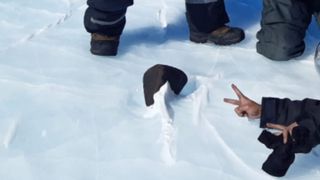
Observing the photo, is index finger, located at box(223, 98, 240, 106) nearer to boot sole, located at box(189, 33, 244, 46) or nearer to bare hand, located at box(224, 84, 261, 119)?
bare hand, located at box(224, 84, 261, 119)

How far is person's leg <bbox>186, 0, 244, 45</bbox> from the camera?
1671 millimetres

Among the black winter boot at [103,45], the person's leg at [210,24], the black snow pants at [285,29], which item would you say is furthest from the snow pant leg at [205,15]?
the black winter boot at [103,45]

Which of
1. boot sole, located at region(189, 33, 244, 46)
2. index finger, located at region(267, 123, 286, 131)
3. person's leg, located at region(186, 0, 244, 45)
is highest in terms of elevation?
index finger, located at region(267, 123, 286, 131)

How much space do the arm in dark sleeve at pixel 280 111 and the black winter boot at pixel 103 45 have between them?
49 cm

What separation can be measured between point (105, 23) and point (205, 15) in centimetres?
28

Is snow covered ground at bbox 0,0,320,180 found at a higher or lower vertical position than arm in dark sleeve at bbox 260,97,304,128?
lower

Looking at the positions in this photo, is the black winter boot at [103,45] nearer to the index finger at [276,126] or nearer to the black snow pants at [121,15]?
the black snow pants at [121,15]

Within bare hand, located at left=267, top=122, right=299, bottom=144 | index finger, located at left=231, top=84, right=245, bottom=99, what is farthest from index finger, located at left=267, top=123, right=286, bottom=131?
index finger, located at left=231, top=84, right=245, bottom=99

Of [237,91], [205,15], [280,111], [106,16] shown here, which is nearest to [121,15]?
[106,16]

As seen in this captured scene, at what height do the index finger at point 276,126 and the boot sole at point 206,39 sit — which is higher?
the index finger at point 276,126

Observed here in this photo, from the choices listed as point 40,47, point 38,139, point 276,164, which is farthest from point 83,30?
point 276,164

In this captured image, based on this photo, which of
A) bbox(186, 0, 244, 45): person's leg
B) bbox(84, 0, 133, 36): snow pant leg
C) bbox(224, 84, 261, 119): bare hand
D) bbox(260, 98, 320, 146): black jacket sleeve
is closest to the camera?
bbox(260, 98, 320, 146): black jacket sleeve

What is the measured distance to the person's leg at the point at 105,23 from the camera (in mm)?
1572

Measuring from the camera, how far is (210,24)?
66.7 inches
